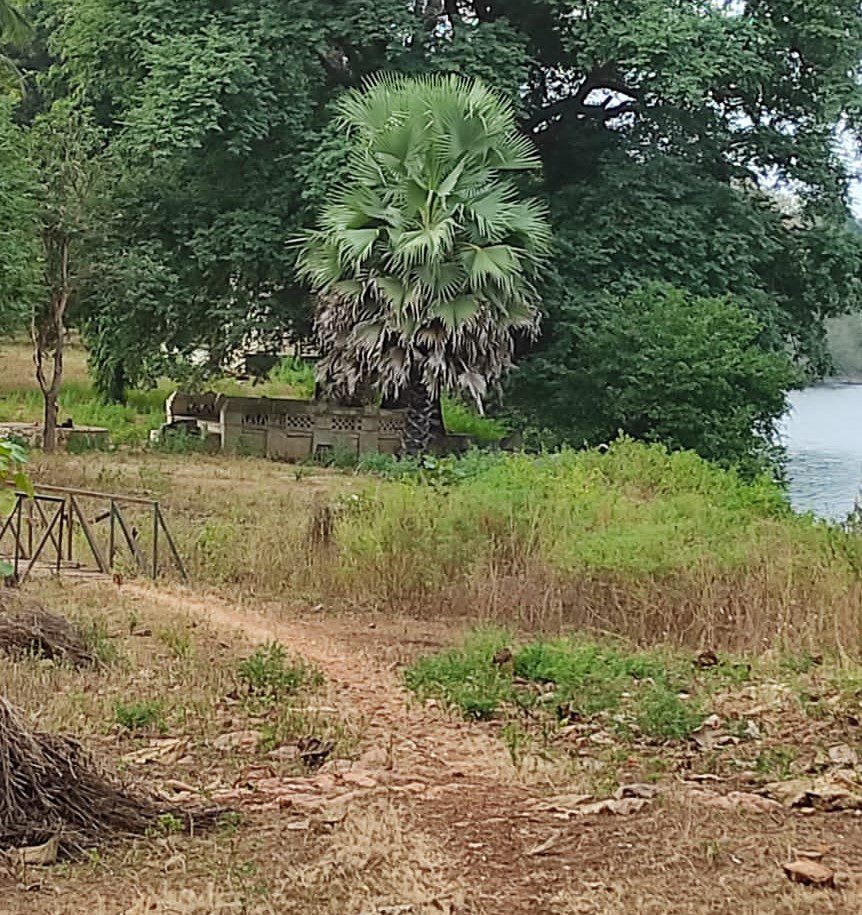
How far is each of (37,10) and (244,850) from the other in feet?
85.8

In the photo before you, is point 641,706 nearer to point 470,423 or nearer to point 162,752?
point 162,752

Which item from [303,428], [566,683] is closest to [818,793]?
[566,683]

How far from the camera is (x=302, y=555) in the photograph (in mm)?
9977

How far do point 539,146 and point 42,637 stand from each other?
1681cm

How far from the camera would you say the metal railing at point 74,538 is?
30.9 feet

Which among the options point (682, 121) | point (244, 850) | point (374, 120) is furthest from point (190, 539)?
point (682, 121)

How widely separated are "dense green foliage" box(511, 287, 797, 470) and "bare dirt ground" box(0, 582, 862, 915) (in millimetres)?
12887

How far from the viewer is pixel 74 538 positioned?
10.8 metres

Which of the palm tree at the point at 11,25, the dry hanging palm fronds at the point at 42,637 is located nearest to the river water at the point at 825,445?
the dry hanging palm fronds at the point at 42,637

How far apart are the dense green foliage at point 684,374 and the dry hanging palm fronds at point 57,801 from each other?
13925mm

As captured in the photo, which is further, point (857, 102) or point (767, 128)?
point (767, 128)

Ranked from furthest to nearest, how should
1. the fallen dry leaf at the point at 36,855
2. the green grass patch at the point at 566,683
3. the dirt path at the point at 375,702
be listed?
the green grass patch at the point at 566,683, the dirt path at the point at 375,702, the fallen dry leaf at the point at 36,855

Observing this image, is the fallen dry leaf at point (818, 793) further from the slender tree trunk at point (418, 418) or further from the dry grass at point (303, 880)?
the slender tree trunk at point (418, 418)

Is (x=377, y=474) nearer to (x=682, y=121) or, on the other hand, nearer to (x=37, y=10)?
(x=682, y=121)
